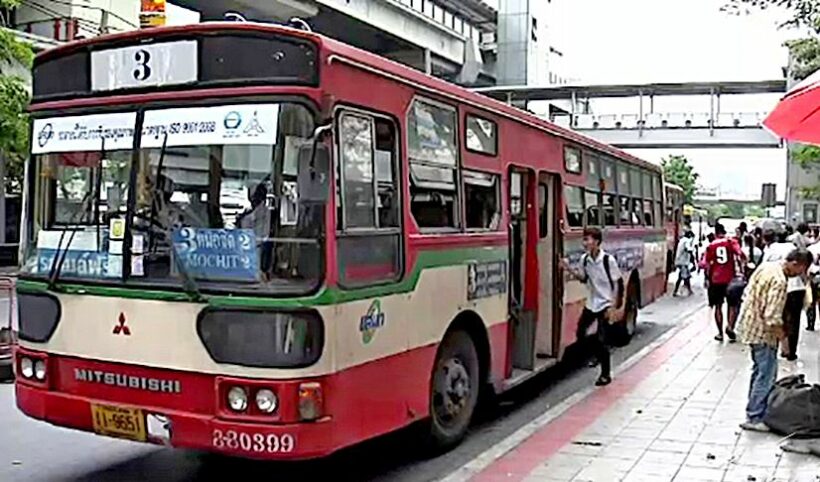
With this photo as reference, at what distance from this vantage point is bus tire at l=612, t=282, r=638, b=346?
45.8 feet

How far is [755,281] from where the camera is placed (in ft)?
25.6

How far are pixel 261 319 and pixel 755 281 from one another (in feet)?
14.7

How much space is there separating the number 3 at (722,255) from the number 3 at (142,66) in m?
10.0

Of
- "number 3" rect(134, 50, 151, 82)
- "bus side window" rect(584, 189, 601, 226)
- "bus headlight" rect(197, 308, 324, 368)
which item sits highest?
"number 3" rect(134, 50, 151, 82)

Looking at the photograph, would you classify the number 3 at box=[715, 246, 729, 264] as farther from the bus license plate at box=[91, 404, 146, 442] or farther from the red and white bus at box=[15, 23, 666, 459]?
the bus license plate at box=[91, 404, 146, 442]

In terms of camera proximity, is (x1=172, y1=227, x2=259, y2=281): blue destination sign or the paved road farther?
the paved road

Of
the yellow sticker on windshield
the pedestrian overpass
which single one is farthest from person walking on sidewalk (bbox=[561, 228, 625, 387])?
the pedestrian overpass

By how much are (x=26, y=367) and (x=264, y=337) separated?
1952 mm

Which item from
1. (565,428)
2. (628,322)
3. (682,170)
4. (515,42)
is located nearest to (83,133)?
(565,428)

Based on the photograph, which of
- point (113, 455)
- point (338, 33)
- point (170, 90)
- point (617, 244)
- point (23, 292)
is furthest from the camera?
point (338, 33)

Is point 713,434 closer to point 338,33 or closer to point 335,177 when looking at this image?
point 335,177

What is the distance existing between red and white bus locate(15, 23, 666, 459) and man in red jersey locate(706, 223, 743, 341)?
792cm

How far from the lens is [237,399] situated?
5.34 meters

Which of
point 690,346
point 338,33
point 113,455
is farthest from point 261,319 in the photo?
point 338,33
